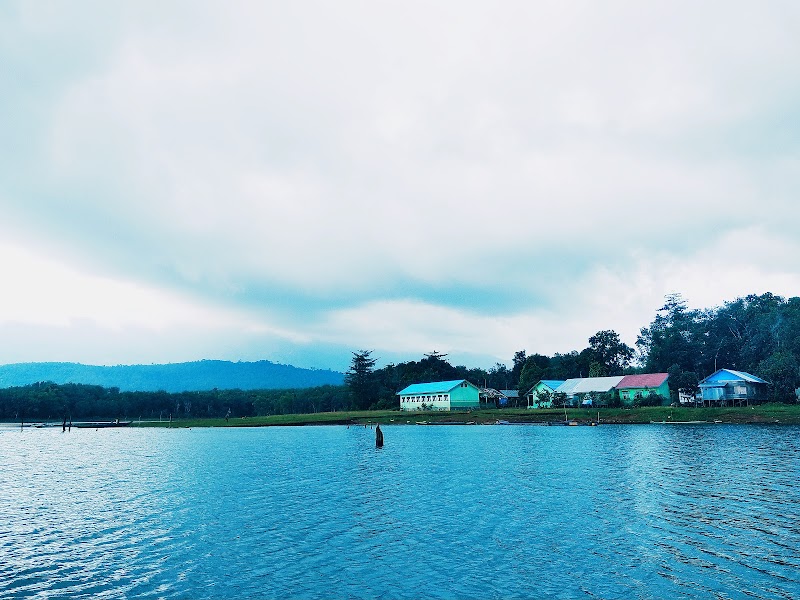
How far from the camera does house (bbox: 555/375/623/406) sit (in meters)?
130

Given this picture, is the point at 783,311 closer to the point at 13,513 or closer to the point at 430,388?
the point at 430,388

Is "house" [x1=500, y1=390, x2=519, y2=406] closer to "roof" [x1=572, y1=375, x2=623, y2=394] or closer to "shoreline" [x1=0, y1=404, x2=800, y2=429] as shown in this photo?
"roof" [x1=572, y1=375, x2=623, y2=394]

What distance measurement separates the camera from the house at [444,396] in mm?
152875

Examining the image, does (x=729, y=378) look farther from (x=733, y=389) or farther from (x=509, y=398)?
(x=509, y=398)

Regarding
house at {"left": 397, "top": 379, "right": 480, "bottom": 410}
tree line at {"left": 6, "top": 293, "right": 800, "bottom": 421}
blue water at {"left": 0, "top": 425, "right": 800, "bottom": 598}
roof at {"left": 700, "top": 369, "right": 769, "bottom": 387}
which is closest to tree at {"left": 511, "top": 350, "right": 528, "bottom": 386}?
tree line at {"left": 6, "top": 293, "right": 800, "bottom": 421}

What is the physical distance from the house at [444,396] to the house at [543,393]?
51.4ft

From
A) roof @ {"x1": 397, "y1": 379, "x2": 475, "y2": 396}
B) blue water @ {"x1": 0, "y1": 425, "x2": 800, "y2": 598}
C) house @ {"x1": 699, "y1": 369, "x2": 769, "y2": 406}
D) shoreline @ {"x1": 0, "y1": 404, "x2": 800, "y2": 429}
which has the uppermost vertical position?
roof @ {"x1": 397, "y1": 379, "x2": 475, "y2": 396}

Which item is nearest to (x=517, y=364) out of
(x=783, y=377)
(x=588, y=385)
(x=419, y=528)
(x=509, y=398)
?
(x=509, y=398)

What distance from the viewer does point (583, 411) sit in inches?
4751

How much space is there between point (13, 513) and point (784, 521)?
4236 centimetres

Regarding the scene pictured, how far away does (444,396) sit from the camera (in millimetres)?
153250

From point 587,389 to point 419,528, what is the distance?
380ft

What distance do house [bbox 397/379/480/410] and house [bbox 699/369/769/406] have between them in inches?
2267

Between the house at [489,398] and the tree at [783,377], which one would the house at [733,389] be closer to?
the tree at [783,377]
